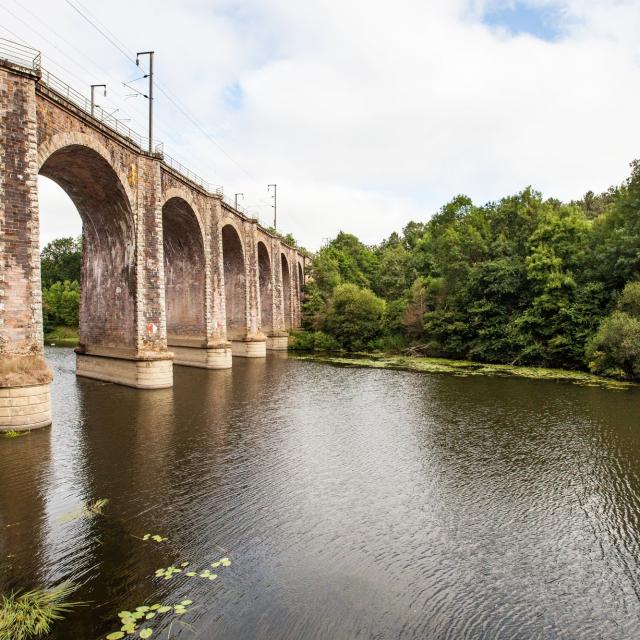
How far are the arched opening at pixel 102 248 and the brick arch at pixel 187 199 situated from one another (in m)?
2.43

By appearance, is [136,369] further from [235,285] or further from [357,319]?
[357,319]

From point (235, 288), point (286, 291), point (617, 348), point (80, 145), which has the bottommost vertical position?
point (617, 348)

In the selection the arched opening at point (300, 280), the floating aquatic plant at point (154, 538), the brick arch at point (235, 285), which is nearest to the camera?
Answer: the floating aquatic plant at point (154, 538)

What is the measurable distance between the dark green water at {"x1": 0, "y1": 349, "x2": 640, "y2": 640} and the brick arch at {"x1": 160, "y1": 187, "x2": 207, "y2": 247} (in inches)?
495

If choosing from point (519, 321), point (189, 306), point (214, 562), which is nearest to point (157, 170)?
point (189, 306)

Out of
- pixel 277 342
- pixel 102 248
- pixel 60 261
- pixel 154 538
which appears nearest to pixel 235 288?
pixel 277 342

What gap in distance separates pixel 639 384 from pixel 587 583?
21325 millimetres

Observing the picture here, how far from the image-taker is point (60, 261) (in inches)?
3140

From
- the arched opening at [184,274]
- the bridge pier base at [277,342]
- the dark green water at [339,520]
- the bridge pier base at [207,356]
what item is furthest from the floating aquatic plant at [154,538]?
the bridge pier base at [277,342]

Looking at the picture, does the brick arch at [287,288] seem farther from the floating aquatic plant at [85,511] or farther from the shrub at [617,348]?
the floating aquatic plant at [85,511]

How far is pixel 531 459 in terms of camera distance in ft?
39.5

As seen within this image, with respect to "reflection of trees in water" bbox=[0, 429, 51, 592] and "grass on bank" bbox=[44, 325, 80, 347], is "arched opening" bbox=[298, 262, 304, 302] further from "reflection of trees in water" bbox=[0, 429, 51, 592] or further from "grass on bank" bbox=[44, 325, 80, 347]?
"reflection of trees in water" bbox=[0, 429, 51, 592]

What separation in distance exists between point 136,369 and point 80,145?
9981mm

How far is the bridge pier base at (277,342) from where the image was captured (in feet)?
152
